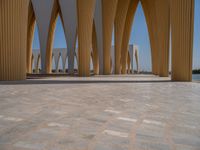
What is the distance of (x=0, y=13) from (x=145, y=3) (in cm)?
2232

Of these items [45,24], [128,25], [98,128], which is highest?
[128,25]

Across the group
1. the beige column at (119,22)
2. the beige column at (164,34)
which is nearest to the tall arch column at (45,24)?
the beige column at (119,22)

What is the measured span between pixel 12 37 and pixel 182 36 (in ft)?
26.9

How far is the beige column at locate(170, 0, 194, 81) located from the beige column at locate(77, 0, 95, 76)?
279 inches

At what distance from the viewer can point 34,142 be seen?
6.01 feet

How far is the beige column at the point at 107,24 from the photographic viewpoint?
22.2 m

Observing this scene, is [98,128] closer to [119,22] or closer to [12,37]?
[12,37]

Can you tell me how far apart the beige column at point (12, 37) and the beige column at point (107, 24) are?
13.6 meters

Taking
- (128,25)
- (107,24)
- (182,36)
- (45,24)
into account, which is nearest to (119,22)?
(107,24)

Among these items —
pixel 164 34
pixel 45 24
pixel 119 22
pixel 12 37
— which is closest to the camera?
pixel 12 37

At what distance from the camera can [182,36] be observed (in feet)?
32.7

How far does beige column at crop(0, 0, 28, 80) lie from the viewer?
9383mm

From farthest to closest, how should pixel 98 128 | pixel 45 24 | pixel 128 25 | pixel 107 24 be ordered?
pixel 128 25 < pixel 107 24 < pixel 45 24 < pixel 98 128

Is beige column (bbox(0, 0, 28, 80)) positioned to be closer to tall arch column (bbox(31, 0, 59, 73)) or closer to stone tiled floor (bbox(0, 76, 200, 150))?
stone tiled floor (bbox(0, 76, 200, 150))
